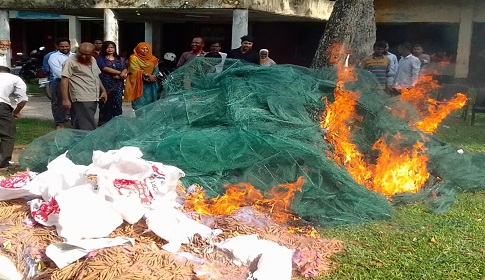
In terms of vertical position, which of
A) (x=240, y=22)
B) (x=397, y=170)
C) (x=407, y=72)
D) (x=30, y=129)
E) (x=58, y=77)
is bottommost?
(x=30, y=129)

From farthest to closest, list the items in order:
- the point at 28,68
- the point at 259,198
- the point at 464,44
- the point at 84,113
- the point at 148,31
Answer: the point at 28,68 < the point at 148,31 < the point at 464,44 < the point at 84,113 < the point at 259,198

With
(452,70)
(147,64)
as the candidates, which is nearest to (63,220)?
(147,64)

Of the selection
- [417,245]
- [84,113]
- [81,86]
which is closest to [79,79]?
[81,86]

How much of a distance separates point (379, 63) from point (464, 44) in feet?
29.3

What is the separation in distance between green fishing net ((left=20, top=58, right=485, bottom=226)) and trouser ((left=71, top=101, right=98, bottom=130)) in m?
1.14

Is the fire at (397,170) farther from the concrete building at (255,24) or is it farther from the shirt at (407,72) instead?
the concrete building at (255,24)

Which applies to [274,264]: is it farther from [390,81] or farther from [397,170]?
[390,81]

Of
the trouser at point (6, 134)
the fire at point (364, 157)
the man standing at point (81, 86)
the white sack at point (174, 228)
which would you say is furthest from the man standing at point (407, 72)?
the white sack at point (174, 228)

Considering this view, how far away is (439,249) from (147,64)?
611cm

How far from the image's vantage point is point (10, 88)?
647 centimetres

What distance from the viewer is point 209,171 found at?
479 centimetres

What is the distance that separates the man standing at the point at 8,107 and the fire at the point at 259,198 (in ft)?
10.5

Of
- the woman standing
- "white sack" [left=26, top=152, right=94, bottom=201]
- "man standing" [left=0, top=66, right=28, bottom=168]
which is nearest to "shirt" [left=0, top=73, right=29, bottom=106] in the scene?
"man standing" [left=0, top=66, right=28, bottom=168]

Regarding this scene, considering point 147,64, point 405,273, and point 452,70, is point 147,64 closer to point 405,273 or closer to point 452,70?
point 405,273
